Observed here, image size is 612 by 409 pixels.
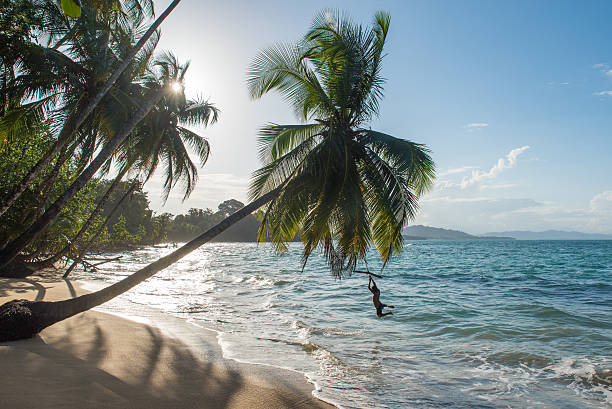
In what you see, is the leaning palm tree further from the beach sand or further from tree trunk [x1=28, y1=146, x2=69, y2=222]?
tree trunk [x1=28, y1=146, x2=69, y2=222]

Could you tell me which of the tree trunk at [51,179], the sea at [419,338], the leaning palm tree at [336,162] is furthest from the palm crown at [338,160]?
Answer: the tree trunk at [51,179]

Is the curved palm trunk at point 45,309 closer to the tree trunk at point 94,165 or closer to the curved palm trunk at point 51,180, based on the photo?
the tree trunk at point 94,165

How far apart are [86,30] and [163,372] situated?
9902 mm

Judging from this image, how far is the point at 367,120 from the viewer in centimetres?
935

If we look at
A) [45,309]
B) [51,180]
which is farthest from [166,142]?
[45,309]

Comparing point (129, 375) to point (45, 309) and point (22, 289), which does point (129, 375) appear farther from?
point (22, 289)

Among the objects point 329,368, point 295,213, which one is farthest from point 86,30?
point 329,368

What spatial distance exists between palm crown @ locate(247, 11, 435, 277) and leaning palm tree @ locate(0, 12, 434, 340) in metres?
0.02

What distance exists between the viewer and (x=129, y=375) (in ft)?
18.4

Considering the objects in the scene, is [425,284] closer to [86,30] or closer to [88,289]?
[88,289]

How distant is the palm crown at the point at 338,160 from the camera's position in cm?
834

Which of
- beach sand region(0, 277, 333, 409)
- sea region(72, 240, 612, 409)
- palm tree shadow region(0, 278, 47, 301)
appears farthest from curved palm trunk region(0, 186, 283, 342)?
palm tree shadow region(0, 278, 47, 301)

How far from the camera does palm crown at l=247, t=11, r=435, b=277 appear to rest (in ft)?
27.4

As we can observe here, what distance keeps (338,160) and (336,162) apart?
91mm
